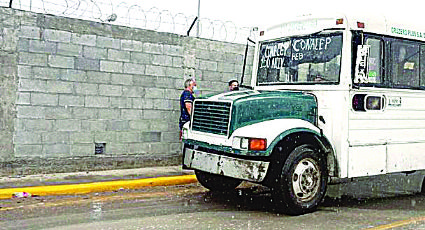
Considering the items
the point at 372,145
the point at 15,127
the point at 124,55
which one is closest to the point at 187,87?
the point at 124,55

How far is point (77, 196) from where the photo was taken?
830 cm

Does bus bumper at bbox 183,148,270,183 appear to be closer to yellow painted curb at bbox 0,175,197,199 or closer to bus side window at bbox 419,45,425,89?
yellow painted curb at bbox 0,175,197,199

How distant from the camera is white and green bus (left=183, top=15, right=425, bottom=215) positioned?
23.6 feet

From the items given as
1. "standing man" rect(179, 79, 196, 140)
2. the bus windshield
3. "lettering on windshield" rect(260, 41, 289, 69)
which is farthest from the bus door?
"standing man" rect(179, 79, 196, 140)

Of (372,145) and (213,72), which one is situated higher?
(213,72)

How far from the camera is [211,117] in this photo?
25.3 feet

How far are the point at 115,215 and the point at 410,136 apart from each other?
462cm

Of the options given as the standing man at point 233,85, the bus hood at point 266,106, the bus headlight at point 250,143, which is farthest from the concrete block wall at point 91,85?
the bus headlight at point 250,143

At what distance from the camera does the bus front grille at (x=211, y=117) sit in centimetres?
741

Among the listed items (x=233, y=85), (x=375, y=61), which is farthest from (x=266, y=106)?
(x=233, y=85)

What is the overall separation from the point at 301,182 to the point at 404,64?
8.54ft

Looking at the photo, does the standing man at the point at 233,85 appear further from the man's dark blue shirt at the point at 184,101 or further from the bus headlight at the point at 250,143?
the bus headlight at the point at 250,143

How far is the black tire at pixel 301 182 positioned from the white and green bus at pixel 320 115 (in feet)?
0.04

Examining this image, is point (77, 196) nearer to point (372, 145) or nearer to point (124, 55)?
point (124, 55)
